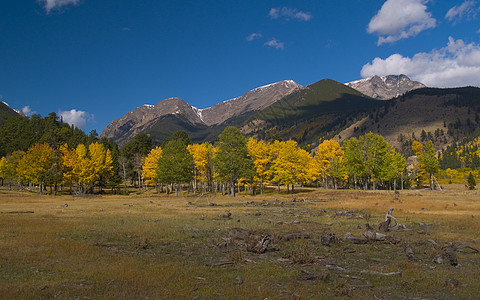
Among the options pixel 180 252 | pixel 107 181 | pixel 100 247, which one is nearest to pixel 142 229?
pixel 100 247

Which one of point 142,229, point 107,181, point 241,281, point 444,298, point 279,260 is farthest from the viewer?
point 107,181

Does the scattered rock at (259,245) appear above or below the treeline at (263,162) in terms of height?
below

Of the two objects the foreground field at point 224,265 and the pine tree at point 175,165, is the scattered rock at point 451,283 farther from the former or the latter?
the pine tree at point 175,165

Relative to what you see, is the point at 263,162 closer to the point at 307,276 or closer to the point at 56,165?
the point at 56,165

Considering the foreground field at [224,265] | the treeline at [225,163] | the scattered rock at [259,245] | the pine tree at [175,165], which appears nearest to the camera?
the foreground field at [224,265]

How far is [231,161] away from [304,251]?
51.2 meters

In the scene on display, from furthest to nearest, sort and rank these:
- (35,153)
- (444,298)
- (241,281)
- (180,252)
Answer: (35,153)
(180,252)
(241,281)
(444,298)

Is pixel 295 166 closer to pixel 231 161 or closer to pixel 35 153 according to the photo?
pixel 231 161

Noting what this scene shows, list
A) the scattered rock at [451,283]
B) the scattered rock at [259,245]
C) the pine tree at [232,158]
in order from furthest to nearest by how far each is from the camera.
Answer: the pine tree at [232,158] → the scattered rock at [259,245] → the scattered rock at [451,283]

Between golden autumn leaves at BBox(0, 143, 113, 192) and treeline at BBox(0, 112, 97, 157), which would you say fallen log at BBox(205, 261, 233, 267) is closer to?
golden autumn leaves at BBox(0, 143, 113, 192)

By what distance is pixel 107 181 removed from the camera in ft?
304

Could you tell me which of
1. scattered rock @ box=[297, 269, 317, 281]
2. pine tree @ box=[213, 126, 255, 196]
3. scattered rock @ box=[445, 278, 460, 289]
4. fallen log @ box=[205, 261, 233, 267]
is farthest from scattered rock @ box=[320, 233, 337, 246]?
pine tree @ box=[213, 126, 255, 196]

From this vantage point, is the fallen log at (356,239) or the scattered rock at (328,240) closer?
the scattered rock at (328,240)

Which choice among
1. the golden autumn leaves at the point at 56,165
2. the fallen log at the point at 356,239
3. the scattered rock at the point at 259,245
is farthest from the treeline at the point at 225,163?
the scattered rock at the point at 259,245
